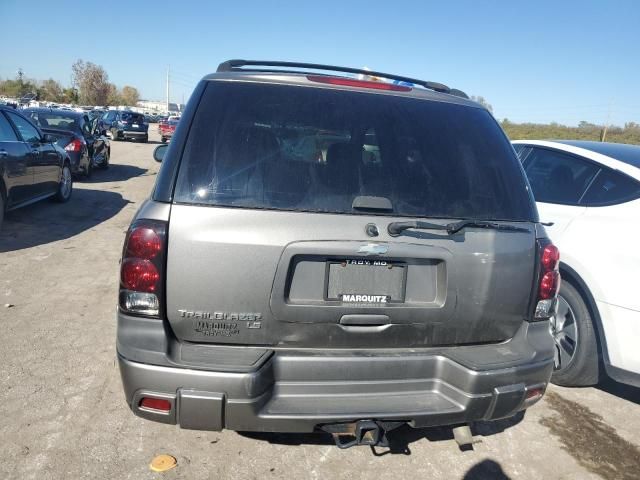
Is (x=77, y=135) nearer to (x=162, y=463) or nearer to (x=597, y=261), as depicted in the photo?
(x=162, y=463)

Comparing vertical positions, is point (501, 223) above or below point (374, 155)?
below

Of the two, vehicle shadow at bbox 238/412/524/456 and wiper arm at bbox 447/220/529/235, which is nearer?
wiper arm at bbox 447/220/529/235

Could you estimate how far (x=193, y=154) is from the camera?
2223 millimetres

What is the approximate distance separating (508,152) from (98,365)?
3.16 m

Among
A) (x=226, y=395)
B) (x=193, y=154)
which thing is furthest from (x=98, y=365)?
(x=193, y=154)

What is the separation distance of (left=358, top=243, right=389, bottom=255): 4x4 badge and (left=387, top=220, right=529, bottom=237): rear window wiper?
0.08 m

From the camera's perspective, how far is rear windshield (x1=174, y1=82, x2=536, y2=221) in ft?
7.27

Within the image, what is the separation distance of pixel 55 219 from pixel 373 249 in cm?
753

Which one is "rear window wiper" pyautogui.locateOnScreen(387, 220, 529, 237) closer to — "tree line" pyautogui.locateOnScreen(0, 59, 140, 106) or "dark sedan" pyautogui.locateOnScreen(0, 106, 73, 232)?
"dark sedan" pyautogui.locateOnScreen(0, 106, 73, 232)

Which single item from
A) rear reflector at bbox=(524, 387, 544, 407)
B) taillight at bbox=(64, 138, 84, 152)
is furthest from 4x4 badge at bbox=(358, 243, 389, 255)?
taillight at bbox=(64, 138, 84, 152)

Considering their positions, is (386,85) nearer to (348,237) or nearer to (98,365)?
(348,237)

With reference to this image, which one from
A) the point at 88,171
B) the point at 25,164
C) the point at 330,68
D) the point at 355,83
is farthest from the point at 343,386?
the point at 88,171

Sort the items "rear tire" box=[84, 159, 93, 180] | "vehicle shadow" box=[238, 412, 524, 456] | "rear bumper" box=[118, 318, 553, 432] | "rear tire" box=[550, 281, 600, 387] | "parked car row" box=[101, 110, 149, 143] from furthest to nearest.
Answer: "parked car row" box=[101, 110, 149, 143], "rear tire" box=[84, 159, 93, 180], "rear tire" box=[550, 281, 600, 387], "vehicle shadow" box=[238, 412, 524, 456], "rear bumper" box=[118, 318, 553, 432]

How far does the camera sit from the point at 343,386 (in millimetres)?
2270
